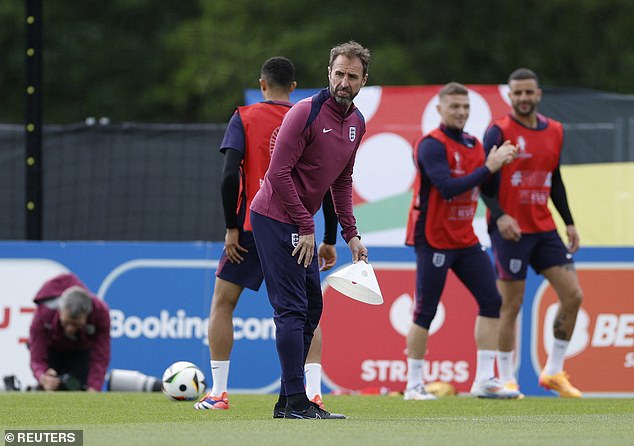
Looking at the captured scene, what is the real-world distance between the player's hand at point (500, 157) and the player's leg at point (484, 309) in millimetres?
722

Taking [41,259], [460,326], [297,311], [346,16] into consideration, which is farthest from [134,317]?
[346,16]

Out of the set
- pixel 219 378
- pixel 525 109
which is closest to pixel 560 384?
pixel 525 109

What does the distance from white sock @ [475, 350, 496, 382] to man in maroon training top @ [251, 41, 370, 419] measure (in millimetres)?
3045

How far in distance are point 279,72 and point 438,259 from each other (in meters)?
2.37

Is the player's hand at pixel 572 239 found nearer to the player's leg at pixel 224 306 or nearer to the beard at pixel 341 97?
the player's leg at pixel 224 306

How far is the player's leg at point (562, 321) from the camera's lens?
12375 mm

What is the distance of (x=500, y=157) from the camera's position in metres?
11.7

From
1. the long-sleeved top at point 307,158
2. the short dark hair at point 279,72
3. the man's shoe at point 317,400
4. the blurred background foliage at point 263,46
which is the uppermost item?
the blurred background foliage at point 263,46

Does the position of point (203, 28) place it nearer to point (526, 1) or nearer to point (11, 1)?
point (11, 1)

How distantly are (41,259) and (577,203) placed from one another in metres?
5.18

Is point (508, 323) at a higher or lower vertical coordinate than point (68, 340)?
higher

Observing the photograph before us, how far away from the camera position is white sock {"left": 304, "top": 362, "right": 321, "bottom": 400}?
387 inches

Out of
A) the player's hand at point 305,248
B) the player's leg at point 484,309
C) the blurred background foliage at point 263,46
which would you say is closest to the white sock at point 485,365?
the player's leg at point 484,309

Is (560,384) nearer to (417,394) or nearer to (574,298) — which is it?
(574,298)
